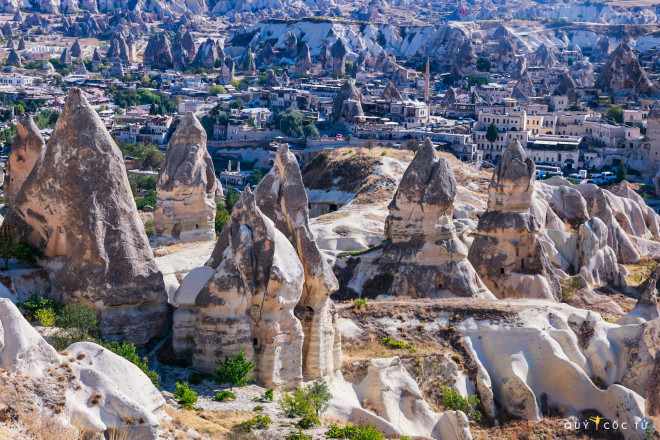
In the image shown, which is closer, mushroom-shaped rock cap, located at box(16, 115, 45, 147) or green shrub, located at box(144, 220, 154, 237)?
mushroom-shaped rock cap, located at box(16, 115, 45, 147)

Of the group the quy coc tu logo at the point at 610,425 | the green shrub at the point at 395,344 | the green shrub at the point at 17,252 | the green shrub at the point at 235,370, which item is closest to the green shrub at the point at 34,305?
the green shrub at the point at 17,252

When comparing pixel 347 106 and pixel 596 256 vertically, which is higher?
pixel 596 256

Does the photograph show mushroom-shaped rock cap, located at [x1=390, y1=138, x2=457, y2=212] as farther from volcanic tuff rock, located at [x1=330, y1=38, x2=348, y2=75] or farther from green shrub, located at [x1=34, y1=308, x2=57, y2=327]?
volcanic tuff rock, located at [x1=330, y1=38, x2=348, y2=75]

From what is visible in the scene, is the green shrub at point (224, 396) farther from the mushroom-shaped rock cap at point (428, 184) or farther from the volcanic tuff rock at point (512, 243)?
the volcanic tuff rock at point (512, 243)

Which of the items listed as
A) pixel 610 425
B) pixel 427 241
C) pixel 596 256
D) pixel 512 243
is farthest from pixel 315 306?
pixel 596 256

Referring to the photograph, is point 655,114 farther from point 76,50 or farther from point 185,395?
point 76,50

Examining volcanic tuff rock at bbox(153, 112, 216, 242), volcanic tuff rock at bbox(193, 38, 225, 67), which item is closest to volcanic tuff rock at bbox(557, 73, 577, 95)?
volcanic tuff rock at bbox(193, 38, 225, 67)

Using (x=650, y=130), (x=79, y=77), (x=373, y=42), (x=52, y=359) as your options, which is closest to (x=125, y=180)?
(x=52, y=359)
